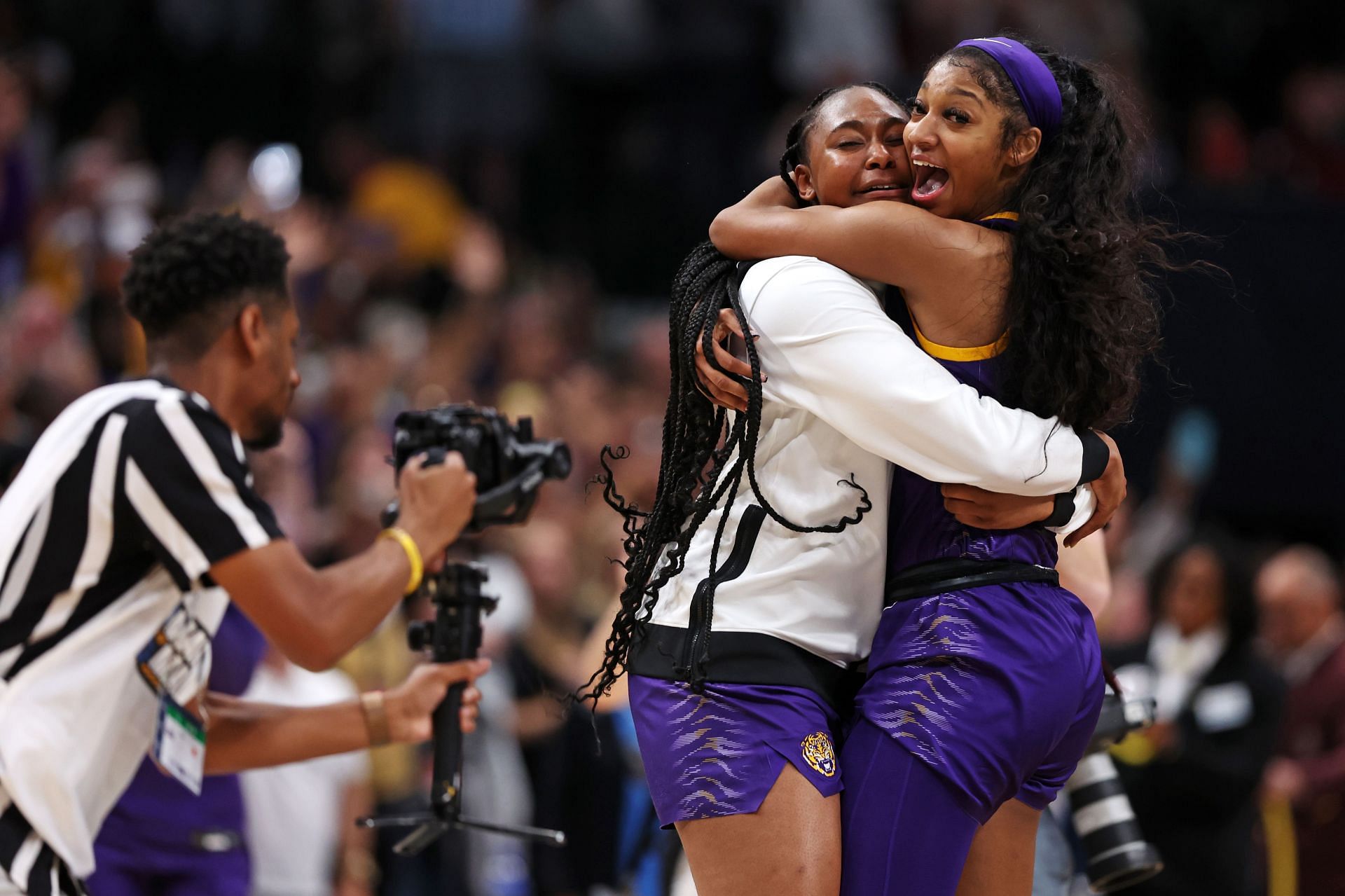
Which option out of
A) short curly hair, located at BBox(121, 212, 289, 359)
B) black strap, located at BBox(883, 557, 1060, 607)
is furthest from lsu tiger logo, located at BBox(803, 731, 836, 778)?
short curly hair, located at BBox(121, 212, 289, 359)

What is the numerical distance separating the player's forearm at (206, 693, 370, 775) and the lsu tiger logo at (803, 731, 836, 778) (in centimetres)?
129

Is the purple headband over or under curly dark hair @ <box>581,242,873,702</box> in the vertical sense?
over

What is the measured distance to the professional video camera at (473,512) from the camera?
3.60 m

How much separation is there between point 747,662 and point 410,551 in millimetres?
957

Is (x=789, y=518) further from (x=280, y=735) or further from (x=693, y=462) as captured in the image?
(x=280, y=735)

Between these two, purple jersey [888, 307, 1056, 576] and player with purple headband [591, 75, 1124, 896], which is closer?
player with purple headband [591, 75, 1124, 896]

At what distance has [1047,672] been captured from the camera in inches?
111

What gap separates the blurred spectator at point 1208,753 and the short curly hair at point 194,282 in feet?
12.5

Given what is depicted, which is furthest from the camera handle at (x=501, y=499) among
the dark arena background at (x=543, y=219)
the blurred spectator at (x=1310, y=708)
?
the blurred spectator at (x=1310, y=708)

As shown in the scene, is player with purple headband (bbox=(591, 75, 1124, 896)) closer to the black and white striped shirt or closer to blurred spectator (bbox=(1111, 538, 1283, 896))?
the black and white striped shirt

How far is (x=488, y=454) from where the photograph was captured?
3650 millimetres

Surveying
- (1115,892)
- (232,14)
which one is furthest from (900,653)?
(232,14)

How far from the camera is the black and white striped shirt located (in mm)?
3291

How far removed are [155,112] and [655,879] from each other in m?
5.90
